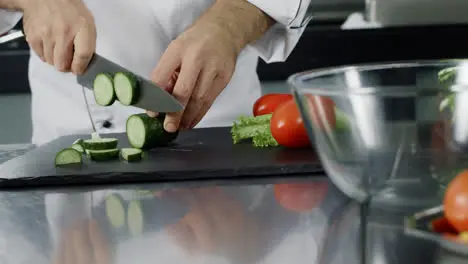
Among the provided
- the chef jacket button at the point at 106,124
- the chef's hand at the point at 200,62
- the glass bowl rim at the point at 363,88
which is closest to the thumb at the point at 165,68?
the chef's hand at the point at 200,62

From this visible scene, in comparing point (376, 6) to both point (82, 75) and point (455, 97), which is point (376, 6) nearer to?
point (82, 75)

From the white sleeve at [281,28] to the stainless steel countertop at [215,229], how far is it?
531 millimetres

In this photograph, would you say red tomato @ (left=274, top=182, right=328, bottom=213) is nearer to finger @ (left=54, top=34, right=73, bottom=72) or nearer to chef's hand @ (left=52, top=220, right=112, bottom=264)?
chef's hand @ (left=52, top=220, right=112, bottom=264)

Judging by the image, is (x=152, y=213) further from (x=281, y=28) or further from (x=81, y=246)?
(x=281, y=28)

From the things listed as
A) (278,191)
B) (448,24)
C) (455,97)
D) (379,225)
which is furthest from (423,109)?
(448,24)

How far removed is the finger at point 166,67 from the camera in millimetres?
1370

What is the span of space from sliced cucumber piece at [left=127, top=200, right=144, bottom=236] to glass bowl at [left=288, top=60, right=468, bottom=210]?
0.23m

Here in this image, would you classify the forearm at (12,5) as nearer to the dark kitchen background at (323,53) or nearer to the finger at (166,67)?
the finger at (166,67)

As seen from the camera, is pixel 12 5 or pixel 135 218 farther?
pixel 12 5

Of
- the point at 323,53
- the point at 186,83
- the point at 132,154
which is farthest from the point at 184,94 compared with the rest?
the point at 323,53

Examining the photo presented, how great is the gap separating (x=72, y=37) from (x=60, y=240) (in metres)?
0.55

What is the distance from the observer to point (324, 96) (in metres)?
0.72

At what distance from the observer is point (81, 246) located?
0.81m

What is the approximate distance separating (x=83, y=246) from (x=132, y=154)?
48cm
